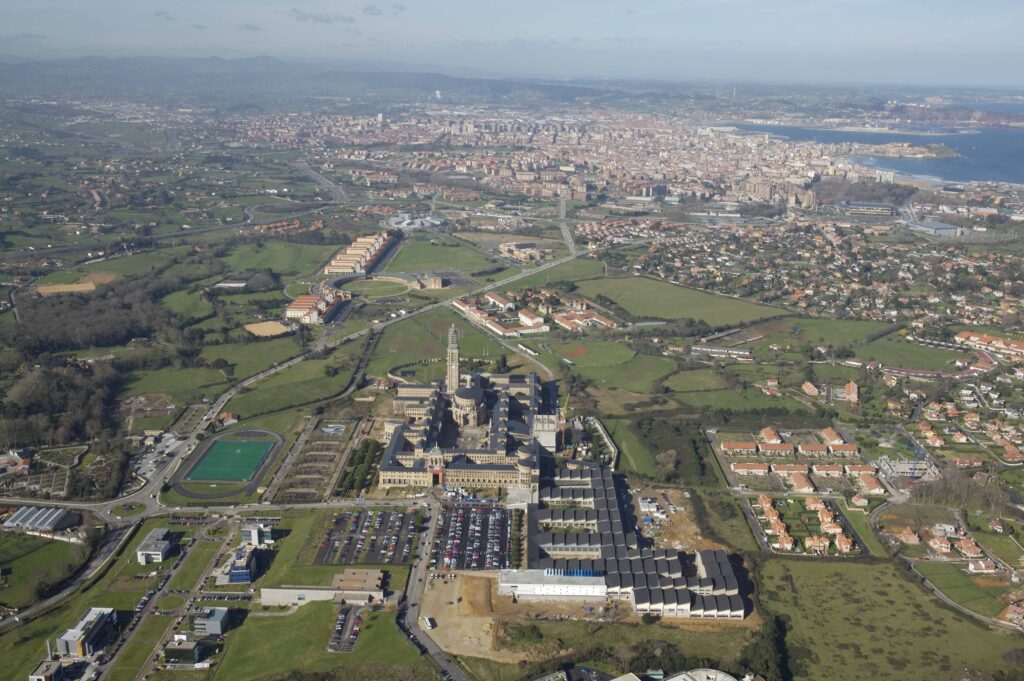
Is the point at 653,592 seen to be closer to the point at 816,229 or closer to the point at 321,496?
the point at 321,496

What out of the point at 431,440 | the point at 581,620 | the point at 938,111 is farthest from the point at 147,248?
the point at 938,111

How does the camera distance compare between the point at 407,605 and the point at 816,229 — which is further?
the point at 816,229

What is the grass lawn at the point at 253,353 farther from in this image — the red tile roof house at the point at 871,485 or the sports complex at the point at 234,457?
the red tile roof house at the point at 871,485

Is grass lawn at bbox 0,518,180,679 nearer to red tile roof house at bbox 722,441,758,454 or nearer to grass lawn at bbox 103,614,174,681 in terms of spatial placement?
grass lawn at bbox 103,614,174,681

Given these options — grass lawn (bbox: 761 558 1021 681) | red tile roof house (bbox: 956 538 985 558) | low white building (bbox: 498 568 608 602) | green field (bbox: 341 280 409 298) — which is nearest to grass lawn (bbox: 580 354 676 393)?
grass lawn (bbox: 761 558 1021 681)

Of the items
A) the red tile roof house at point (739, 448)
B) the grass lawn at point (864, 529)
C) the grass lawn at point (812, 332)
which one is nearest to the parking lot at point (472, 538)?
the red tile roof house at point (739, 448)

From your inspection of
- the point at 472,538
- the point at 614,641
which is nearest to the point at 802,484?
the point at 614,641

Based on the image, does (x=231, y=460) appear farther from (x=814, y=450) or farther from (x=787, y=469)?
(x=814, y=450)
